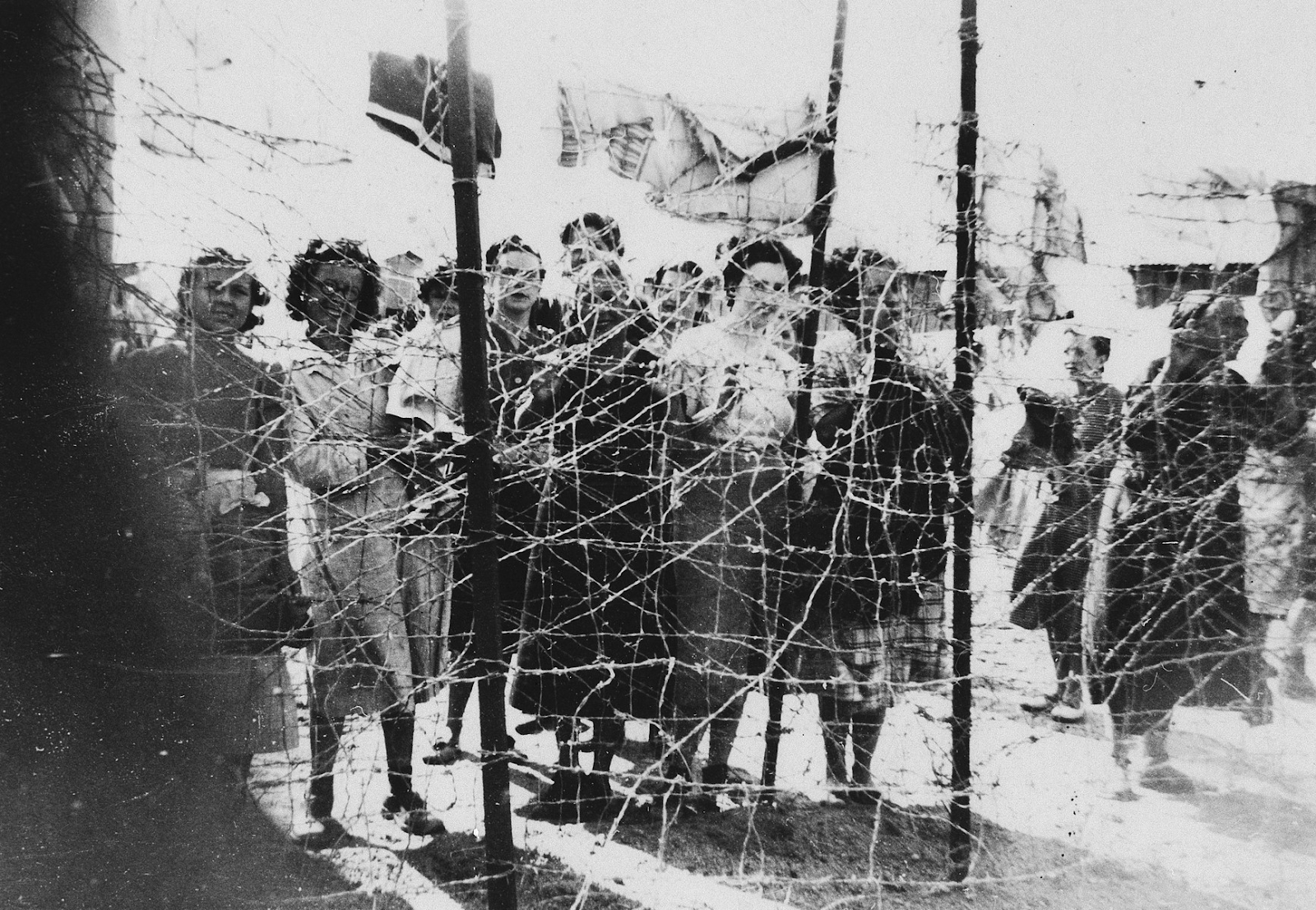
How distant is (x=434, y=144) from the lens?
192 centimetres

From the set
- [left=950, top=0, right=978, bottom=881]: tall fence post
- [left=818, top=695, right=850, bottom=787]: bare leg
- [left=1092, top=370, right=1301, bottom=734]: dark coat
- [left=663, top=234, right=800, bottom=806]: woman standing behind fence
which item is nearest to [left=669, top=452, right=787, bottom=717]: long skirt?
[left=663, top=234, right=800, bottom=806]: woman standing behind fence

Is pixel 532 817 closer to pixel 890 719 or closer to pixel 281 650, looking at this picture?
pixel 281 650

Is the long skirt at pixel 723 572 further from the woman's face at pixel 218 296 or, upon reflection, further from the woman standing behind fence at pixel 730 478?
the woman's face at pixel 218 296

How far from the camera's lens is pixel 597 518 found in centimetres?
201

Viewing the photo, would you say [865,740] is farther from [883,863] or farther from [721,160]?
[721,160]

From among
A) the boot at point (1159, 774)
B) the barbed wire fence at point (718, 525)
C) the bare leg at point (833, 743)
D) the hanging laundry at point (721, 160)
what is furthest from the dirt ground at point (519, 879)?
the hanging laundry at point (721, 160)

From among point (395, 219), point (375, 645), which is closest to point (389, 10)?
point (395, 219)

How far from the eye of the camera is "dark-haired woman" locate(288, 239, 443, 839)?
1.94 meters

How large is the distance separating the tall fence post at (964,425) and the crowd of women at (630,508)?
47 millimetres

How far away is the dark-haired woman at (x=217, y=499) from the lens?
190 cm

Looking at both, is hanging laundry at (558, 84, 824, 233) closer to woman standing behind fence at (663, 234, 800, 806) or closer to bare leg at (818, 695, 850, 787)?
woman standing behind fence at (663, 234, 800, 806)

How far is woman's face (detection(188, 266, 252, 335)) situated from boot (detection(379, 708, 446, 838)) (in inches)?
42.3

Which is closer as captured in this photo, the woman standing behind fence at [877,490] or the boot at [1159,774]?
the woman standing behind fence at [877,490]

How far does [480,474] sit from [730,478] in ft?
2.17
